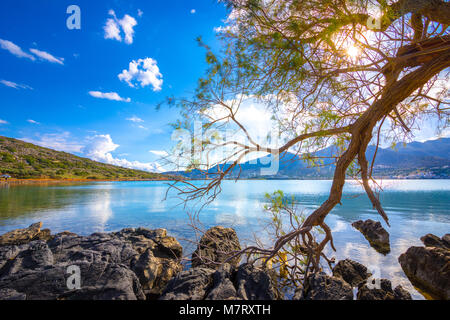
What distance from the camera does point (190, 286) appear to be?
2.81 m

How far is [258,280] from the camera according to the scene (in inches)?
113

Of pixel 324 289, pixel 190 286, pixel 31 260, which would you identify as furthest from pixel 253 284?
pixel 31 260

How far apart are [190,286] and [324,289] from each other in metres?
1.91

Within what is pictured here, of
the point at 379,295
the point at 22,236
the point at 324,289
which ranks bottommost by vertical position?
the point at 22,236

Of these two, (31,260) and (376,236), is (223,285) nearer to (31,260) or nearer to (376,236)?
(31,260)

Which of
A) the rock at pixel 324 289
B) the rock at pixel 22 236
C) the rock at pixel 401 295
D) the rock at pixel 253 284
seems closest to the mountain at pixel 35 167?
the rock at pixel 22 236

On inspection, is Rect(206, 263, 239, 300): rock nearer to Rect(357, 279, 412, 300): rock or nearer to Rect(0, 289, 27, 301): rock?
Rect(357, 279, 412, 300): rock

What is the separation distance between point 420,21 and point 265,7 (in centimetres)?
228

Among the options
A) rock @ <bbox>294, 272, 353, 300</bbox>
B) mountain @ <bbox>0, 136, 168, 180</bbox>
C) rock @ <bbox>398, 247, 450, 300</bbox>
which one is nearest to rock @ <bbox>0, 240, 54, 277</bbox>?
rock @ <bbox>294, 272, 353, 300</bbox>

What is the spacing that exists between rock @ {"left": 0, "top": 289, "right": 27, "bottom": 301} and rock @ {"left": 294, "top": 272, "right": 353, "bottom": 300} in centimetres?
434
